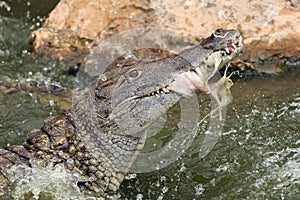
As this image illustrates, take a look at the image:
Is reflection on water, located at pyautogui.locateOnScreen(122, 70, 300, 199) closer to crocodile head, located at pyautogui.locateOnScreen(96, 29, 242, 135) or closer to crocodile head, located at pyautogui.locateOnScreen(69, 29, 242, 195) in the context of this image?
crocodile head, located at pyautogui.locateOnScreen(69, 29, 242, 195)

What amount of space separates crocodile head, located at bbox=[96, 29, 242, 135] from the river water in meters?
0.58

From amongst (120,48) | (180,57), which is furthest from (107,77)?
(120,48)

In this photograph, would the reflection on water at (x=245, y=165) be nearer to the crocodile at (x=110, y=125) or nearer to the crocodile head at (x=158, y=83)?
the crocodile at (x=110, y=125)

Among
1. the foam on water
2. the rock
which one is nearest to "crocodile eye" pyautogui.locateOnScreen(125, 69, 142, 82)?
the foam on water

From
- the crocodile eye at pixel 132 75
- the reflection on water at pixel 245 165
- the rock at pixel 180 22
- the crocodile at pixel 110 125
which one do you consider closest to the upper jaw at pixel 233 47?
the crocodile at pixel 110 125

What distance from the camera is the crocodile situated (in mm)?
3791

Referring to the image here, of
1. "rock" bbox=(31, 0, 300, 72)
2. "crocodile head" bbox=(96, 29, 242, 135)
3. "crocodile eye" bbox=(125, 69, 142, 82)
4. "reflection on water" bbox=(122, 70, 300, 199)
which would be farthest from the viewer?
"rock" bbox=(31, 0, 300, 72)

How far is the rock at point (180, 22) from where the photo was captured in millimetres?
5973

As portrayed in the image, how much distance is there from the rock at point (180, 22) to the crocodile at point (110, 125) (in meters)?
2.10

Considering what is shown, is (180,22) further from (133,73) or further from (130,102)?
(130,102)

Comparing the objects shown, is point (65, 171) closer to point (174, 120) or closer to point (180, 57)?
point (180, 57)

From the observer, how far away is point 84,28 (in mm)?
6508

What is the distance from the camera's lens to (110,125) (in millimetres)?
3934

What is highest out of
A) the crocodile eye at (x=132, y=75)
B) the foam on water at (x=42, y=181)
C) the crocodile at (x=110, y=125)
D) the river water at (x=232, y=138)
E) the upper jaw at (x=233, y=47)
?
the upper jaw at (x=233, y=47)
